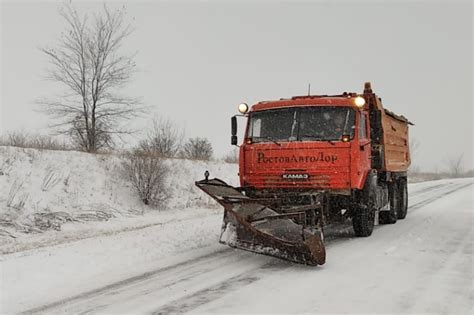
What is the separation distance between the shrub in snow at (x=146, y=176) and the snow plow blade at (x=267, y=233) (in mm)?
9296

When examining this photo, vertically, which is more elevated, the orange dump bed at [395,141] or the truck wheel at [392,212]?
the orange dump bed at [395,141]

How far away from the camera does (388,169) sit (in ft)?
37.8

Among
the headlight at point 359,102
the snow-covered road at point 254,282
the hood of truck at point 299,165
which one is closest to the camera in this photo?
the snow-covered road at point 254,282

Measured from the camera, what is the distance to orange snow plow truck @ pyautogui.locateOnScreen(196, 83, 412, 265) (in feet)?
24.6

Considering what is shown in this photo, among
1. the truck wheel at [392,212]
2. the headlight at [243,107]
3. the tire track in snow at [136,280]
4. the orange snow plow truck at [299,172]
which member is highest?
the headlight at [243,107]

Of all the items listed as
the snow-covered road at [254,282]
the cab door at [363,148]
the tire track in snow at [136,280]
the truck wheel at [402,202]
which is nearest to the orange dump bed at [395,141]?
the truck wheel at [402,202]

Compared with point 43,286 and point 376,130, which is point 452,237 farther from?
point 43,286

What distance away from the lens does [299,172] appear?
8.67 metres

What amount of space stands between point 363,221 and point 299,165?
1.89m

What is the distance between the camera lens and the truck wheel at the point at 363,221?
368 inches

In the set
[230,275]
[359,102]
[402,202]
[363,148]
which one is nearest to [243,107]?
[359,102]

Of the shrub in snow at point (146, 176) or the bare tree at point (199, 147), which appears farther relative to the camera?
the bare tree at point (199, 147)

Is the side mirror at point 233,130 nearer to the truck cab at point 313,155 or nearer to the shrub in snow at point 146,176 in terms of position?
the truck cab at point 313,155

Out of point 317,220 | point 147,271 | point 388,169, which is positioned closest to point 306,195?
point 317,220
